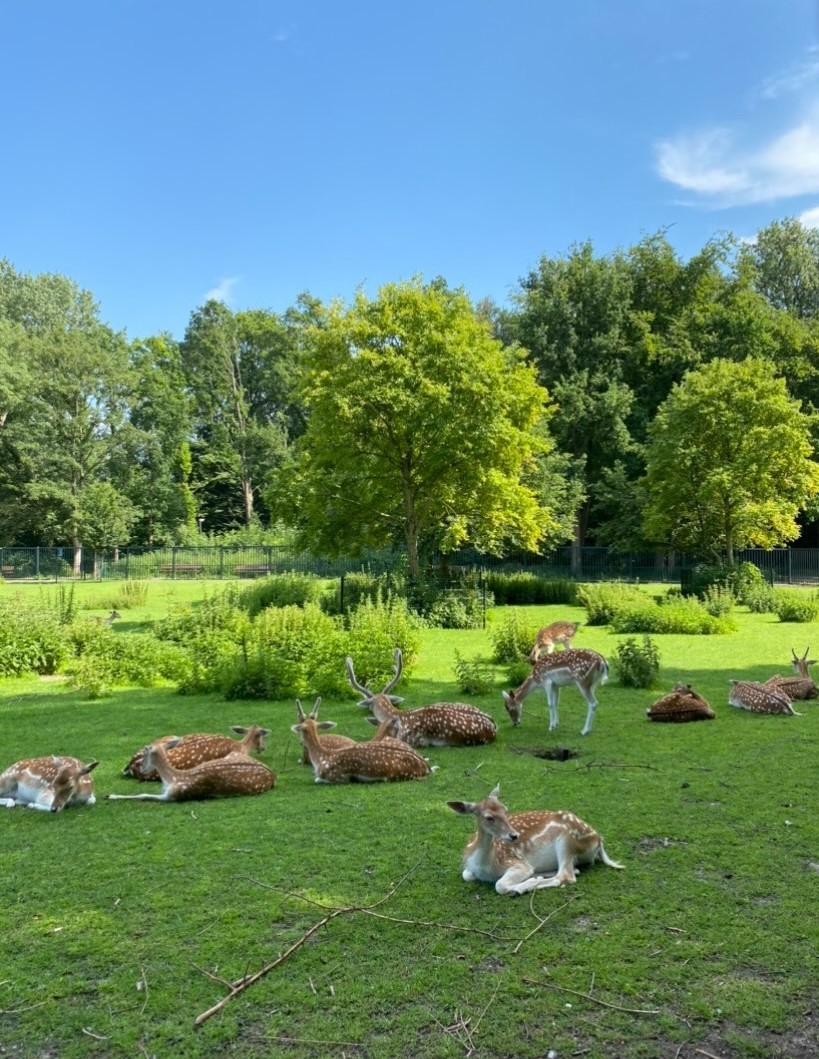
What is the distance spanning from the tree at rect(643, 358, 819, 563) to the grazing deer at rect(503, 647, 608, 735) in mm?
20402

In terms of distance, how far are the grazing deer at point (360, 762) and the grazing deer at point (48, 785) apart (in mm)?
1681

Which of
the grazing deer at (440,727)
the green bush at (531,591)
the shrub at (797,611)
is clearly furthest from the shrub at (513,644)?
the green bush at (531,591)

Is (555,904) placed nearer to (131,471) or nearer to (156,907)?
(156,907)

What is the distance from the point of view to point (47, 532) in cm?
5209

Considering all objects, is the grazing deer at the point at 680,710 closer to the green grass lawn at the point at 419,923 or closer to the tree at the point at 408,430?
the green grass lawn at the point at 419,923

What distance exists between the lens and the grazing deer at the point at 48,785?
5.94 meters

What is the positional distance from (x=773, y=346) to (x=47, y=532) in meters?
44.3

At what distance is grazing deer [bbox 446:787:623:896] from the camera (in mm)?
4457

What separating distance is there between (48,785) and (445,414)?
16227 mm

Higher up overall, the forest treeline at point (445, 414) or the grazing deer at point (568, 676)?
the forest treeline at point (445, 414)

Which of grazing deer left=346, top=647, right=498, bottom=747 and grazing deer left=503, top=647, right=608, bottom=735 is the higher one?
grazing deer left=503, top=647, right=608, bottom=735

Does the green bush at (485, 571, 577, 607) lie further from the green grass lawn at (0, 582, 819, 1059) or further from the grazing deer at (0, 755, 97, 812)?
the grazing deer at (0, 755, 97, 812)

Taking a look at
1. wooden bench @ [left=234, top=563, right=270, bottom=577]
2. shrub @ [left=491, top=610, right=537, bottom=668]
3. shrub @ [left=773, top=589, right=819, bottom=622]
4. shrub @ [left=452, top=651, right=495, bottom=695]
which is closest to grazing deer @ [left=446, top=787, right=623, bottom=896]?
shrub @ [left=452, top=651, right=495, bottom=695]

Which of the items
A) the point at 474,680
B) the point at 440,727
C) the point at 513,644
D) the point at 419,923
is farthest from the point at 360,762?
the point at 513,644
